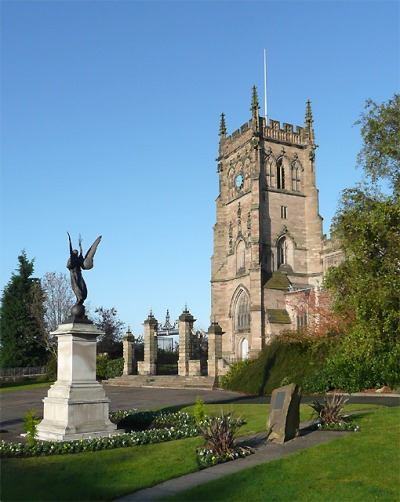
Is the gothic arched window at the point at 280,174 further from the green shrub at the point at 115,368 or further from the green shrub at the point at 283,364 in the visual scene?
the green shrub at the point at 283,364

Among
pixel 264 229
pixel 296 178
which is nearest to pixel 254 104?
pixel 296 178

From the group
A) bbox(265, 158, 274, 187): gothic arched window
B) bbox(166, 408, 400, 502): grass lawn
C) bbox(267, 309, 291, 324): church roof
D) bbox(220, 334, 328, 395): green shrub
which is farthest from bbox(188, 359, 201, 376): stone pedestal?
bbox(265, 158, 274, 187): gothic arched window

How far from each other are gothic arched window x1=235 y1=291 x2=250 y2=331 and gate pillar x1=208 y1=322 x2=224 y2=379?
19556mm

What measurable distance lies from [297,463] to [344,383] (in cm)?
1422

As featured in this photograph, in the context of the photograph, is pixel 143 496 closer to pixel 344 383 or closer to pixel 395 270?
pixel 395 270

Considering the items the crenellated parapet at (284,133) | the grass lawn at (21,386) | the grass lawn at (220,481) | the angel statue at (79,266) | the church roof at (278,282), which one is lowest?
the grass lawn at (21,386)

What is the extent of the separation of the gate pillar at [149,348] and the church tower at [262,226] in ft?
43.7

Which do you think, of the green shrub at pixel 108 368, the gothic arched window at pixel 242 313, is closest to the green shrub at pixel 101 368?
the green shrub at pixel 108 368

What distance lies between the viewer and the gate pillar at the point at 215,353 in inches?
1405

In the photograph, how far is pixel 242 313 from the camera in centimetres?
5728

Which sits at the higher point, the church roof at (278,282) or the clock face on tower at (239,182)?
the clock face on tower at (239,182)

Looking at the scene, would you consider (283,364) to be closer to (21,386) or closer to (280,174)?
(21,386)

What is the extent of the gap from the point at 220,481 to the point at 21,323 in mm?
49548

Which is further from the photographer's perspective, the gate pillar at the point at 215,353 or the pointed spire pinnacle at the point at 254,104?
the pointed spire pinnacle at the point at 254,104
